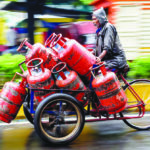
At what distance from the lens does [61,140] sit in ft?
15.1

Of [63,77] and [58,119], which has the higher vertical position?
[63,77]

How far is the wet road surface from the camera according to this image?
4.58 metres

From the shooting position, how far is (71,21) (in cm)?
956

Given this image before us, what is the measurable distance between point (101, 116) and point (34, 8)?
459 centimetres

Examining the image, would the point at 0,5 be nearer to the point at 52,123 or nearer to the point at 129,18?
the point at 129,18

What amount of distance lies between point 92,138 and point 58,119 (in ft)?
2.32

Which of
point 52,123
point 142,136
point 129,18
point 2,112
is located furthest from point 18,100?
point 129,18

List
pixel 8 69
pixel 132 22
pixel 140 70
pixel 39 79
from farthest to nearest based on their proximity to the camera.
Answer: pixel 132 22 → pixel 140 70 → pixel 8 69 → pixel 39 79

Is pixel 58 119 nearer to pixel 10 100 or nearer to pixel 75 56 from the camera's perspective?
pixel 10 100

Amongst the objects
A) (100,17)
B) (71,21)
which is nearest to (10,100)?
(100,17)

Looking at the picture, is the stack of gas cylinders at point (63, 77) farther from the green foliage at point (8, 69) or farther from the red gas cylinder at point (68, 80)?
the green foliage at point (8, 69)

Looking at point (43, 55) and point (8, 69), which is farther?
point (8, 69)

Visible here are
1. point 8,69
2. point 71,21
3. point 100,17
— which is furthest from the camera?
point 71,21

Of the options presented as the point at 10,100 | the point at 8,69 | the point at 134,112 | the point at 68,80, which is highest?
the point at 68,80
